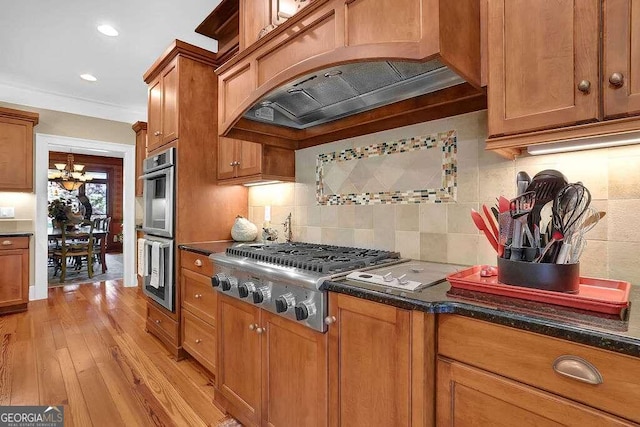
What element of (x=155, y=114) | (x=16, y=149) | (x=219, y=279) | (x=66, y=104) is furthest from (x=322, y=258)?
(x=66, y=104)

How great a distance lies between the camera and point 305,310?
1.30 meters

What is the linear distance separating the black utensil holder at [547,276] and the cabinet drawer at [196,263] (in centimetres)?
173

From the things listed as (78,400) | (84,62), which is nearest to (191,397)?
(78,400)

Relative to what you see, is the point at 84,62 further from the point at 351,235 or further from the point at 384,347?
the point at 384,347

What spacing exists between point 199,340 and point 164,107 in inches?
74.6

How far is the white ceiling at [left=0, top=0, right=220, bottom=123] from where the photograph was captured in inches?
102

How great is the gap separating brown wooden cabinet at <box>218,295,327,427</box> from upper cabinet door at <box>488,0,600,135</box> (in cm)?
108

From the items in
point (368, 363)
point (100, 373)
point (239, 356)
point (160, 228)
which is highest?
point (160, 228)

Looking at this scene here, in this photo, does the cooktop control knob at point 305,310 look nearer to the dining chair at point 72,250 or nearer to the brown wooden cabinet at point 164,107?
the brown wooden cabinet at point 164,107

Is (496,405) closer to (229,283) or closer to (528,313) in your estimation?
(528,313)

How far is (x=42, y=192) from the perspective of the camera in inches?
165

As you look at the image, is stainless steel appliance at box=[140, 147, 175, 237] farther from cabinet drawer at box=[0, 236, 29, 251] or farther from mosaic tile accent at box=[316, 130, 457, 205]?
cabinet drawer at box=[0, 236, 29, 251]

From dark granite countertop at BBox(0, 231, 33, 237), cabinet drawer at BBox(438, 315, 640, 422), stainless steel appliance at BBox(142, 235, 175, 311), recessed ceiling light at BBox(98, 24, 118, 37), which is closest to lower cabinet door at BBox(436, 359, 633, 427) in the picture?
cabinet drawer at BBox(438, 315, 640, 422)

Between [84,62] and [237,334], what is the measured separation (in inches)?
140
